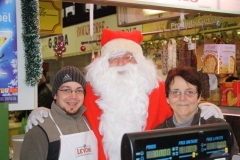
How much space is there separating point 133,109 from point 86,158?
58 cm

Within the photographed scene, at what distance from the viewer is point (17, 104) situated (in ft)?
8.47

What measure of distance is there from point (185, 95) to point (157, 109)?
61 cm

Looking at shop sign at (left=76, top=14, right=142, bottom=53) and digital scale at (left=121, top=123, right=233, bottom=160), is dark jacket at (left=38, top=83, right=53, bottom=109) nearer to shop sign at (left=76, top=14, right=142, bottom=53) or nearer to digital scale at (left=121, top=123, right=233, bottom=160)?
shop sign at (left=76, top=14, right=142, bottom=53)

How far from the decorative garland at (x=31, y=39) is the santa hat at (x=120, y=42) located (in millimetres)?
537

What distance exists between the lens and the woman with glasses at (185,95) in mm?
1954

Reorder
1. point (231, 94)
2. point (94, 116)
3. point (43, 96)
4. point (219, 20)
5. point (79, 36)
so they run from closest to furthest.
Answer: point (94, 116)
point (231, 94)
point (43, 96)
point (219, 20)
point (79, 36)

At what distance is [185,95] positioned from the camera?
77.4 inches

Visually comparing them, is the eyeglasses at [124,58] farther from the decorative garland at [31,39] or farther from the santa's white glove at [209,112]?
the santa's white glove at [209,112]

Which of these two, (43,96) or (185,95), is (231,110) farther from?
(43,96)

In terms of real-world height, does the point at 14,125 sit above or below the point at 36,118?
below

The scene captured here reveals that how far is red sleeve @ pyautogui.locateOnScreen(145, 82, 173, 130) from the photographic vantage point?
2.51m

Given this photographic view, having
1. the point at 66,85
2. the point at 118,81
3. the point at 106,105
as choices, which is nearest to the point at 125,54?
the point at 118,81

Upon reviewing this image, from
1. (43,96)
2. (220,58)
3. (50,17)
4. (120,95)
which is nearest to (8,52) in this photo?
(120,95)

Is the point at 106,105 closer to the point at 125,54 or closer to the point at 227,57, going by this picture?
the point at 125,54
